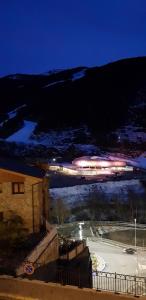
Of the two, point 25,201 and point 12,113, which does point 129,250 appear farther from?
point 12,113

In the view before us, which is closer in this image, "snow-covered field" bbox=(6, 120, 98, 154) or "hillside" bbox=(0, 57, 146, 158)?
"snow-covered field" bbox=(6, 120, 98, 154)

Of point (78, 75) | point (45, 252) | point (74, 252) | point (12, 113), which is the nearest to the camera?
point (45, 252)

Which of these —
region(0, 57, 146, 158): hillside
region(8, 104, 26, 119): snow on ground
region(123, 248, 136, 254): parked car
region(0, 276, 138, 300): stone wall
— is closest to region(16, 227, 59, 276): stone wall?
region(0, 276, 138, 300): stone wall

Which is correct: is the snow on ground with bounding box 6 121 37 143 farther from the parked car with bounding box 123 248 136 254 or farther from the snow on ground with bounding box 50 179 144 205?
the parked car with bounding box 123 248 136 254

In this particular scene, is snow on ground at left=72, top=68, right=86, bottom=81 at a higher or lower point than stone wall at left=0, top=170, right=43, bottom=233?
higher

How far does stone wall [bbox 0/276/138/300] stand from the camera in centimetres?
1345

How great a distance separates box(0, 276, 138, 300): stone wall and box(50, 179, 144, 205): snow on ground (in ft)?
107

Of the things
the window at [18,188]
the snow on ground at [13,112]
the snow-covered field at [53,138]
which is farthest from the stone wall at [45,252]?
the snow on ground at [13,112]

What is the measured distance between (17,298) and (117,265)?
45.9 feet

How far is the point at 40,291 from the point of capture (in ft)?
44.9

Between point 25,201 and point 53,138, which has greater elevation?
point 53,138

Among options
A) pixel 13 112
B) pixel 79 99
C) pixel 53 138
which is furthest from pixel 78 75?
pixel 53 138

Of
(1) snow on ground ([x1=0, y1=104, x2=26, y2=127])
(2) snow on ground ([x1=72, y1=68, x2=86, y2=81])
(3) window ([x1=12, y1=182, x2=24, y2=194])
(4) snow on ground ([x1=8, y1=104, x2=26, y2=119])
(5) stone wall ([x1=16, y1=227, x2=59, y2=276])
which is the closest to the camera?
(5) stone wall ([x1=16, y1=227, x2=59, y2=276])

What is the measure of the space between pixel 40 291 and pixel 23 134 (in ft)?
242
